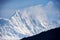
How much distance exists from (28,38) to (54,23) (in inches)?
51.8

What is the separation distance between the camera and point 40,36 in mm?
8156

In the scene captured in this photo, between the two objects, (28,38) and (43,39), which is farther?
(28,38)

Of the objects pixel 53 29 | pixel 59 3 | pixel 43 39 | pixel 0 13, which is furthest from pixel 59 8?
pixel 0 13

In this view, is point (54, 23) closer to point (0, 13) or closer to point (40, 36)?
point (40, 36)

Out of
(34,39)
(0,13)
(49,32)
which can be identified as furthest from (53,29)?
(0,13)

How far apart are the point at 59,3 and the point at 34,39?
187 cm

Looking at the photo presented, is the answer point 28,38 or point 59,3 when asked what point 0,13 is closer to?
point 28,38

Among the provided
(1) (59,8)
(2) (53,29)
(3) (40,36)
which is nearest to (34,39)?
(3) (40,36)

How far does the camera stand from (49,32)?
8.05 metres

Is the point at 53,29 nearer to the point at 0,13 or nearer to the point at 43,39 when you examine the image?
the point at 43,39

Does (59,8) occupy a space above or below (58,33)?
above

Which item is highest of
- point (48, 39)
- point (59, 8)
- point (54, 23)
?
point (59, 8)

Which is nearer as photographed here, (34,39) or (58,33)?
(58,33)

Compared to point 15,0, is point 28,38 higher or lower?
lower
